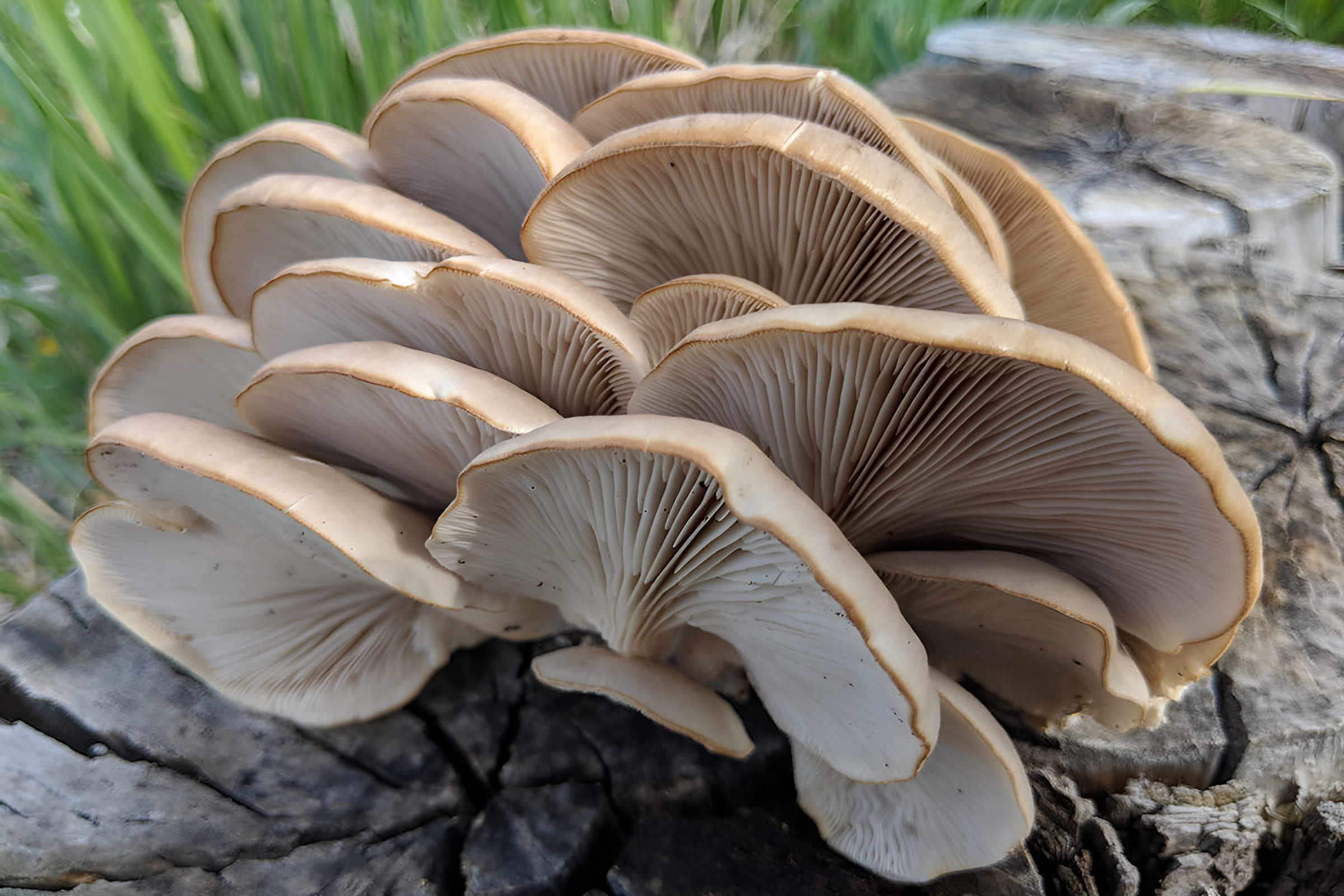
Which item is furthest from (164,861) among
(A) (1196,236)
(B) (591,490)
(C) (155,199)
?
(A) (1196,236)

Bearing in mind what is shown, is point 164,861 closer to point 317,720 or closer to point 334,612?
point 317,720

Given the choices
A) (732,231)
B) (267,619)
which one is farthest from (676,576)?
(267,619)

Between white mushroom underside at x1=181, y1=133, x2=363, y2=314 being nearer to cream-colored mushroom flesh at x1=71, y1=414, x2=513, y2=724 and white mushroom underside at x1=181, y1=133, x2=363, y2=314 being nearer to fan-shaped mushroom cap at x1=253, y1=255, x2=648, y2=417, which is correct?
fan-shaped mushroom cap at x1=253, y1=255, x2=648, y2=417

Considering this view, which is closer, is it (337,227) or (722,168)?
(722,168)

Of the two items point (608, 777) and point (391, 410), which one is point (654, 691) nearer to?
point (608, 777)

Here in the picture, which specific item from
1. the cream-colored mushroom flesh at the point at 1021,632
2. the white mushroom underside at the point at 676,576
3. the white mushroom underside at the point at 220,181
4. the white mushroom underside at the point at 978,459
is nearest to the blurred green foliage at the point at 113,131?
the white mushroom underside at the point at 220,181

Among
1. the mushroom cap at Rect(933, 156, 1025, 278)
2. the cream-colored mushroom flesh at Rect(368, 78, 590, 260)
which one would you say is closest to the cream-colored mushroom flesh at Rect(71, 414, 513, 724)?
the cream-colored mushroom flesh at Rect(368, 78, 590, 260)
